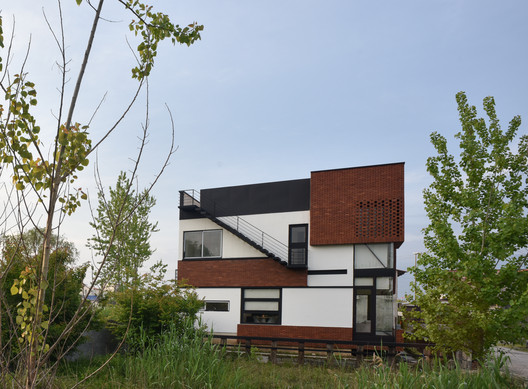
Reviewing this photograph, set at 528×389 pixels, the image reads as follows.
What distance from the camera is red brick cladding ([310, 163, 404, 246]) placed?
2083 centimetres

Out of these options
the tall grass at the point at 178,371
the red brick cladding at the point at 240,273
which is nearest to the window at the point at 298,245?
the red brick cladding at the point at 240,273

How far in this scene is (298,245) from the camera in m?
22.6

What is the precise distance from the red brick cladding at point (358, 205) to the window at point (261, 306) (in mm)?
3399

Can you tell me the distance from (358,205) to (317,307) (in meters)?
5.07

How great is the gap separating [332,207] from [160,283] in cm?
945

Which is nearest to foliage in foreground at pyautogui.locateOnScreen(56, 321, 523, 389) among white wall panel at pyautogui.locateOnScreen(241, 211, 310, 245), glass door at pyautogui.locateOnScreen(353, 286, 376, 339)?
glass door at pyautogui.locateOnScreen(353, 286, 376, 339)

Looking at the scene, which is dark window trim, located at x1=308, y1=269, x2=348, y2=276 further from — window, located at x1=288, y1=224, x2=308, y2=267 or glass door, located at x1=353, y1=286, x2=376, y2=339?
glass door, located at x1=353, y1=286, x2=376, y2=339

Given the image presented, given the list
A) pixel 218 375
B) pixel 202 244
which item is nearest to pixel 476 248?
pixel 218 375

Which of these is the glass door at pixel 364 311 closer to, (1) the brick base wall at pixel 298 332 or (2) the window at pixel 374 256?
(1) the brick base wall at pixel 298 332

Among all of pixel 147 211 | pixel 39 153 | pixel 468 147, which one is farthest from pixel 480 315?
pixel 147 211

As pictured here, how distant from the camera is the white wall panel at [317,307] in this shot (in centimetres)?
2102

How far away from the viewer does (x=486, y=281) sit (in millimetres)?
11281

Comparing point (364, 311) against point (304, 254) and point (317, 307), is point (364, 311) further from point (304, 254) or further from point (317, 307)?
point (304, 254)

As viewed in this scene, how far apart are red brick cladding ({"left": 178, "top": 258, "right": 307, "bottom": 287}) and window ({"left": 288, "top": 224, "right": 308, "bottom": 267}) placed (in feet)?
1.65
